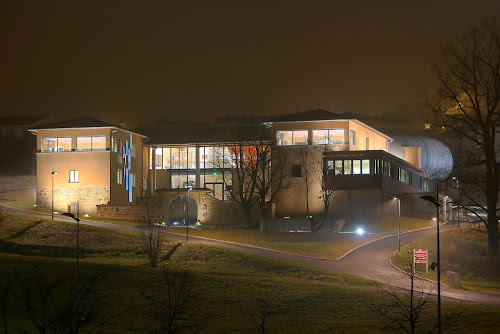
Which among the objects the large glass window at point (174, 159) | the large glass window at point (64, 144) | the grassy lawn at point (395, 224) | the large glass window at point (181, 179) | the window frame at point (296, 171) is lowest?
the grassy lawn at point (395, 224)

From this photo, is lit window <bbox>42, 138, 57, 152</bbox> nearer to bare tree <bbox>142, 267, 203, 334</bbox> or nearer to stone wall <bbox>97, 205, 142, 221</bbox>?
stone wall <bbox>97, 205, 142, 221</bbox>

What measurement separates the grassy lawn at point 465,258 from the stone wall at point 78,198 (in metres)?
35.4

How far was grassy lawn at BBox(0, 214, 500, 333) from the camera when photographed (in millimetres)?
30516

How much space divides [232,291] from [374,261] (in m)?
16.7

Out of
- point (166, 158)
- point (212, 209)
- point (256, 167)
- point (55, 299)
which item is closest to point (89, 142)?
point (166, 158)

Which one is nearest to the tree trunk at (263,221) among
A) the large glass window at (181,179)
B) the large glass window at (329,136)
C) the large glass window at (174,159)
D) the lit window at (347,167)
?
the lit window at (347,167)

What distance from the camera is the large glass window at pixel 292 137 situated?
78.8 meters

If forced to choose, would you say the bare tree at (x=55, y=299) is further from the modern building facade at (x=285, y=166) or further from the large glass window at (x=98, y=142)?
the large glass window at (x=98, y=142)

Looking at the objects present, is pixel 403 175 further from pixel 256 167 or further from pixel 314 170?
pixel 256 167

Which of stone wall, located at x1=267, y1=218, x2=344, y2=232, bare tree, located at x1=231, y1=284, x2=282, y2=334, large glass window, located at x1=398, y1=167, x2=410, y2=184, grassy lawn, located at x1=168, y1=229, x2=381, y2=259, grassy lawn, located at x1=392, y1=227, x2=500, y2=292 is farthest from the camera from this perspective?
large glass window, located at x1=398, y1=167, x2=410, y2=184

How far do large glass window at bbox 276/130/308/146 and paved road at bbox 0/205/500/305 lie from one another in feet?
58.9

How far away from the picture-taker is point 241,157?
7381cm

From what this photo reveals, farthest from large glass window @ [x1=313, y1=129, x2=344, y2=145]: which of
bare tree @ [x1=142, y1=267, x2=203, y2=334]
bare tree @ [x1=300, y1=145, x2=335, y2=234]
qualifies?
bare tree @ [x1=142, y1=267, x2=203, y2=334]

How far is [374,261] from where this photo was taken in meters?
50.6
